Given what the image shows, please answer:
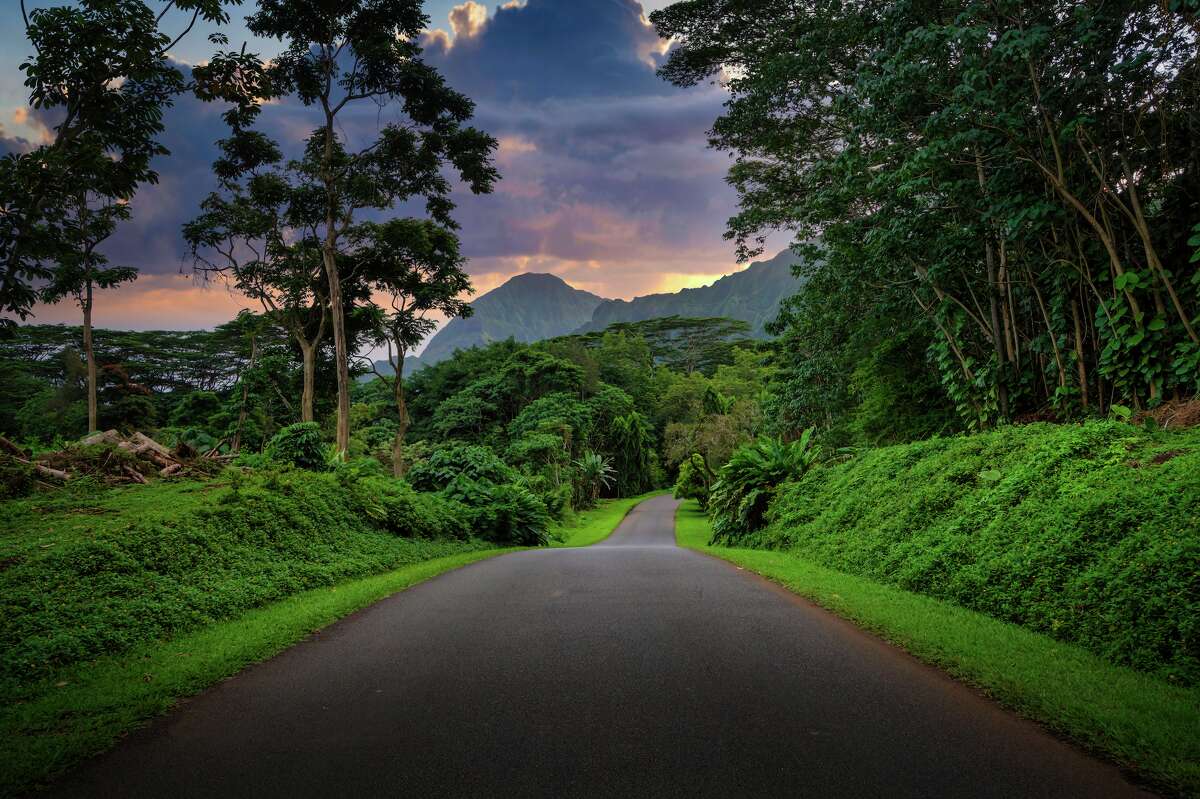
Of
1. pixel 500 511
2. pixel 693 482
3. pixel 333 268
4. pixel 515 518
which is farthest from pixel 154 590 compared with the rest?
pixel 693 482

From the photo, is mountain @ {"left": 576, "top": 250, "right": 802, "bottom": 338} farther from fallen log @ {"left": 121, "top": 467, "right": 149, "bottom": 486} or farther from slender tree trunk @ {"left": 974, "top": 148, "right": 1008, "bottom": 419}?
fallen log @ {"left": 121, "top": 467, "right": 149, "bottom": 486}

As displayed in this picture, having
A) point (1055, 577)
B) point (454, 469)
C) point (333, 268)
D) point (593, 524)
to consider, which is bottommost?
point (593, 524)

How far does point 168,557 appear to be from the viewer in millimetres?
6863

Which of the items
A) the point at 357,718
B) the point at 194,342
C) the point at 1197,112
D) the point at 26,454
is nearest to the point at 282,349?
the point at 26,454

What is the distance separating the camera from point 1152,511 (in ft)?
17.6

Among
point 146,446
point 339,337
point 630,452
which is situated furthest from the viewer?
point 630,452

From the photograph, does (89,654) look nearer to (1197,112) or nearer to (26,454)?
(26,454)

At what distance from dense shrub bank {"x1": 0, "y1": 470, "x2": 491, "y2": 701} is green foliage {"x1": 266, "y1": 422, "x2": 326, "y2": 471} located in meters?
1.86

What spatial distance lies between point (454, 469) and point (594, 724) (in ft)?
48.8

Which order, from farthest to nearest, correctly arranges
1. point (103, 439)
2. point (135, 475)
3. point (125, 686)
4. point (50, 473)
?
point (103, 439) < point (135, 475) < point (50, 473) < point (125, 686)

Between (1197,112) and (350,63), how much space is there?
67.0ft

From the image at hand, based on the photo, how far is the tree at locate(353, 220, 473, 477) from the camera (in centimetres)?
2230

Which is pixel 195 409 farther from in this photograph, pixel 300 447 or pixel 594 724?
pixel 594 724

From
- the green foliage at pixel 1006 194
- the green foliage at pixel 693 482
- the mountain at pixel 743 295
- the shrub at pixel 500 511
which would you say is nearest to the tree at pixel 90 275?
the shrub at pixel 500 511
